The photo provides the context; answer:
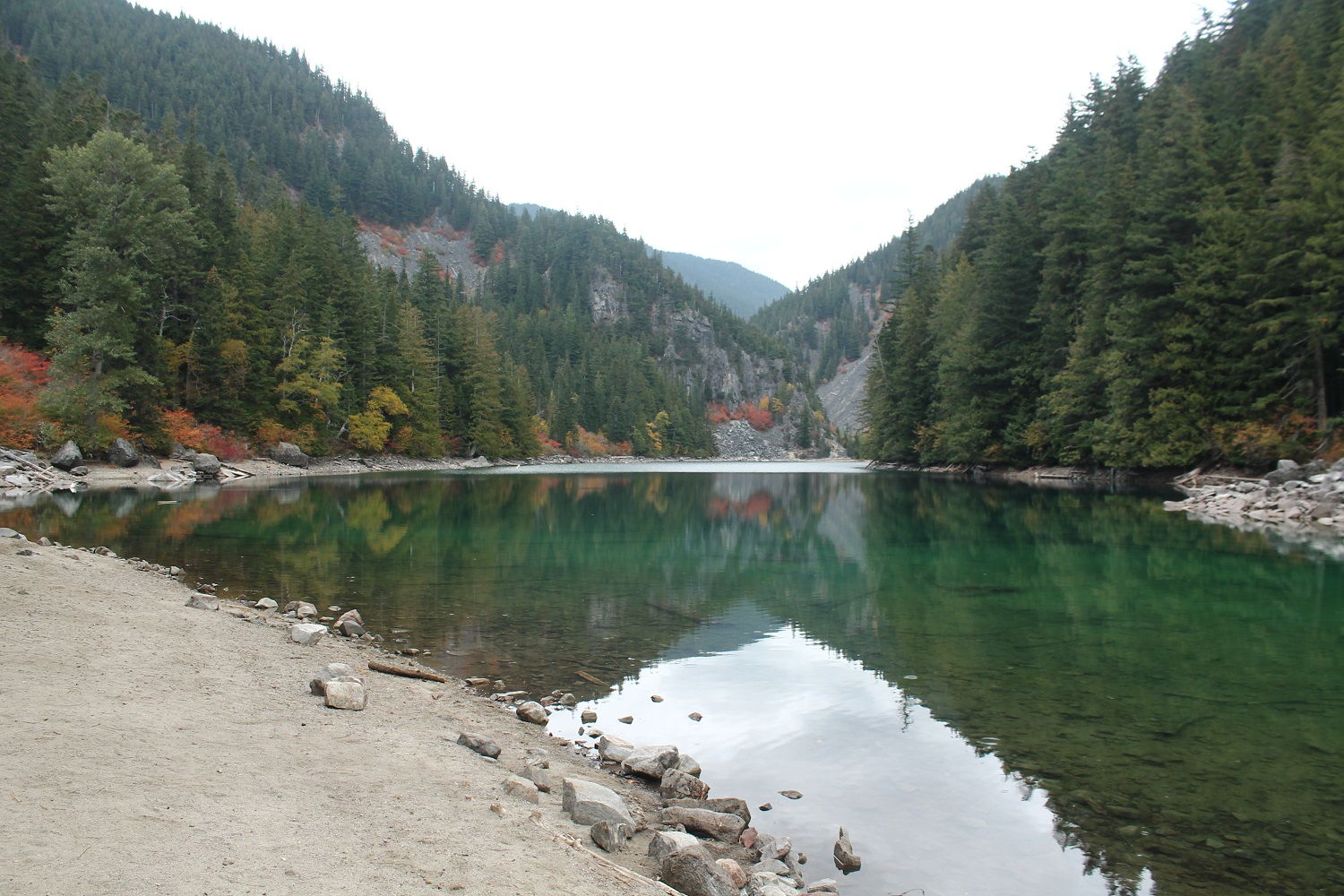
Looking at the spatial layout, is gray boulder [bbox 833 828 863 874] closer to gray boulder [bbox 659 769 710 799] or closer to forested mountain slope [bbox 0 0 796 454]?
gray boulder [bbox 659 769 710 799]

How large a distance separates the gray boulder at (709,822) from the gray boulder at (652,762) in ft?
3.17

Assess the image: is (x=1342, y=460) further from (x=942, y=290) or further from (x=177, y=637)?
(x=942, y=290)

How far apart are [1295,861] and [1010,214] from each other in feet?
184

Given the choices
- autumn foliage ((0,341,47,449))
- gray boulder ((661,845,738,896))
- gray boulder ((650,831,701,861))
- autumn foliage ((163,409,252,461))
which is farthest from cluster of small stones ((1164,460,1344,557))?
autumn foliage ((163,409,252,461))

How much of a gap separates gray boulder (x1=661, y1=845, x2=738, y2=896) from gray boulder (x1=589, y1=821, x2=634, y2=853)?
486mm

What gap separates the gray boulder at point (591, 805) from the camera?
5348 millimetres

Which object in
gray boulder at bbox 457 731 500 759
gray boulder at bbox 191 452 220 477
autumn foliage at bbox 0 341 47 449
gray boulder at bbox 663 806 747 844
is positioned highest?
autumn foliage at bbox 0 341 47 449

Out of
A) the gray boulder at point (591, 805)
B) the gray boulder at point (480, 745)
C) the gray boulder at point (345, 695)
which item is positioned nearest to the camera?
the gray boulder at point (591, 805)

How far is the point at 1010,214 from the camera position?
54.0 meters

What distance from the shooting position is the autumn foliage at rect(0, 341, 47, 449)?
3497 centimetres

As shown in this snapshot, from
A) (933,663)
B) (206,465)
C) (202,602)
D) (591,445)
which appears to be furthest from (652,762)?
→ (591,445)

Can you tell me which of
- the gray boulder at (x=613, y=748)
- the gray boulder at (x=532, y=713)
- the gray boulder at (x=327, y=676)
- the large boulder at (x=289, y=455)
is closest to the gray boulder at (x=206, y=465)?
the large boulder at (x=289, y=455)

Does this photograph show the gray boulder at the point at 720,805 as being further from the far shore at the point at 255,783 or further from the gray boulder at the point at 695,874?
the gray boulder at the point at 695,874

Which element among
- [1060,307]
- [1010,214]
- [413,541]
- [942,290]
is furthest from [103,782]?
[942,290]
